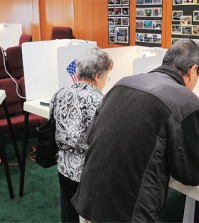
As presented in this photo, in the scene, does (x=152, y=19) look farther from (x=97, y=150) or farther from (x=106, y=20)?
(x=97, y=150)

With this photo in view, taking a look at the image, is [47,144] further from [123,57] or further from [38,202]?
[123,57]

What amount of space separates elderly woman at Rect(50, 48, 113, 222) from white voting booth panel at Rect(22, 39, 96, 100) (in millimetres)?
867

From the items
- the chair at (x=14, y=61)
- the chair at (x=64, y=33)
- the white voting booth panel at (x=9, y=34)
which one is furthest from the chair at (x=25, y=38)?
the chair at (x=14, y=61)

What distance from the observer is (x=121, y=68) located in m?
3.17

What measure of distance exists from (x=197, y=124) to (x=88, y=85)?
761 millimetres

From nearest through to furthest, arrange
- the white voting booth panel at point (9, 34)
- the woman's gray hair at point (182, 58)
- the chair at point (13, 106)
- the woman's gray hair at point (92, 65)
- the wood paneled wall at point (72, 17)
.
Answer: the woman's gray hair at point (182, 58) → the woman's gray hair at point (92, 65) → the chair at point (13, 106) → the wood paneled wall at point (72, 17) → the white voting booth panel at point (9, 34)

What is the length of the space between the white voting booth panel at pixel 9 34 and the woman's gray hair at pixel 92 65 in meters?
6.33

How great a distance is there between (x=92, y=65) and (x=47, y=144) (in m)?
0.49

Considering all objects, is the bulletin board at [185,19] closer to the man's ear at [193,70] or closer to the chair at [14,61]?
the chair at [14,61]

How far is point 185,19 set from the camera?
13.8 feet

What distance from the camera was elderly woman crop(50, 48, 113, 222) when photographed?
5.80 ft

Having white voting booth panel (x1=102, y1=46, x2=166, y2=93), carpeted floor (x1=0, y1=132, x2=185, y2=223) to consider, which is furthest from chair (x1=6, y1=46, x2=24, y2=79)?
white voting booth panel (x1=102, y1=46, x2=166, y2=93)

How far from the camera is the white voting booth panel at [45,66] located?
9.30ft

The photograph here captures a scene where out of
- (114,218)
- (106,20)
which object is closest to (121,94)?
(114,218)
